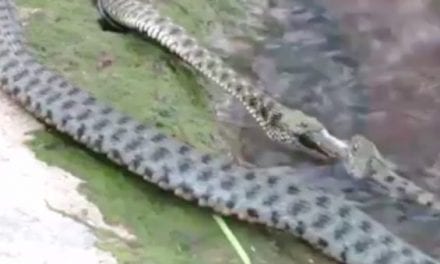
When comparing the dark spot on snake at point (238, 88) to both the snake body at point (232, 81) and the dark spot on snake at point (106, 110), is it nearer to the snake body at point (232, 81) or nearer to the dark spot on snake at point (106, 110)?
the snake body at point (232, 81)

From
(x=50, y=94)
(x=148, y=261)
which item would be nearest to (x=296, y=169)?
(x=50, y=94)

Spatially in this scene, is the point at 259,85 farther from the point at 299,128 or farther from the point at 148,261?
the point at 148,261

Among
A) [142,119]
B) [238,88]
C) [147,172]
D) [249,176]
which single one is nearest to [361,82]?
[238,88]

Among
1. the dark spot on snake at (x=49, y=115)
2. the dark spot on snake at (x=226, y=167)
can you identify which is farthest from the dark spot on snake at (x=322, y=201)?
the dark spot on snake at (x=49, y=115)

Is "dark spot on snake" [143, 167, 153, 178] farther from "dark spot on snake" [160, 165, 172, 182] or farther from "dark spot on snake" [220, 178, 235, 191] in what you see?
"dark spot on snake" [220, 178, 235, 191]

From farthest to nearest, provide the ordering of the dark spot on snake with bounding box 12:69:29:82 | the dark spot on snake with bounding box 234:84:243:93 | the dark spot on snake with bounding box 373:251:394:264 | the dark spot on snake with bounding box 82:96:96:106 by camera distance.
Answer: the dark spot on snake with bounding box 234:84:243:93, the dark spot on snake with bounding box 12:69:29:82, the dark spot on snake with bounding box 82:96:96:106, the dark spot on snake with bounding box 373:251:394:264

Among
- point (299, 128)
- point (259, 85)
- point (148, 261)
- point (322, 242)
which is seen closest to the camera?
point (148, 261)

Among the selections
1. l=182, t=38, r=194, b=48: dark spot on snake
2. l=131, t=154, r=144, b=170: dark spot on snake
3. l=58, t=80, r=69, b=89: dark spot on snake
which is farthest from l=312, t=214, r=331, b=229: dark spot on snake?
l=182, t=38, r=194, b=48: dark spot on snake
